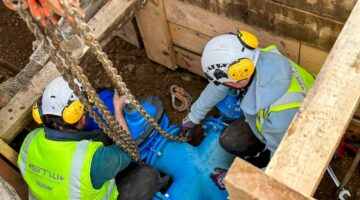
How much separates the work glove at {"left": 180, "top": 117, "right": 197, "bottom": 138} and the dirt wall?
1.00 m

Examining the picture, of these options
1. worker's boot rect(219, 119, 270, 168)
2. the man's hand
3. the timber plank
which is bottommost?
worker's boot rect(219, 119, 270, 168)

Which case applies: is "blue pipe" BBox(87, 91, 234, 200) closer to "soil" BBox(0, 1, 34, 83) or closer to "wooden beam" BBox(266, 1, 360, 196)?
"wooden beam" BBox(266, 1, 360, 196)

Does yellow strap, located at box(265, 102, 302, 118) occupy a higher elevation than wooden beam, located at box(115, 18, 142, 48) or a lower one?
higher

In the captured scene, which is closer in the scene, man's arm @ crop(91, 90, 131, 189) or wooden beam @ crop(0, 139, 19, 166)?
man's arm @ crop(91, 90, 131, 189)

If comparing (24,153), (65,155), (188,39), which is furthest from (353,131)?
(24,153)

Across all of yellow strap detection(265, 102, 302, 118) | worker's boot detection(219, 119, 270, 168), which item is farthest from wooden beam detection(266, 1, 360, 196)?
worker's boot detection(219, 119, 270, 168)

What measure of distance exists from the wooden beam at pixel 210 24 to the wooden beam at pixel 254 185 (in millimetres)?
2074

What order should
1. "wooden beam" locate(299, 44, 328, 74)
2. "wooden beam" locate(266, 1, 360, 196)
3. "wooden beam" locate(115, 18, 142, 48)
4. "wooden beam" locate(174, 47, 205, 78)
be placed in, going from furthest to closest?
1. "wooden beam" locate(115, 18, 142, 48)
2. "wooden beam" locate(174, 47, 205, 78)
3. "wooden beam" locate(299, 44, 328, 74)
4. "wooden beam" locate(266, 1, 360, 196)

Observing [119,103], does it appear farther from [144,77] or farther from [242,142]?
[144,77]

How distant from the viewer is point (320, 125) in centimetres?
217

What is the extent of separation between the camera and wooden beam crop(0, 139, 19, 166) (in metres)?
3.77

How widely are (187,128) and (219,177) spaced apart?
0.69 meters

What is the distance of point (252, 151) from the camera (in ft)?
13.3

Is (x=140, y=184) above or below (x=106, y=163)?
below
